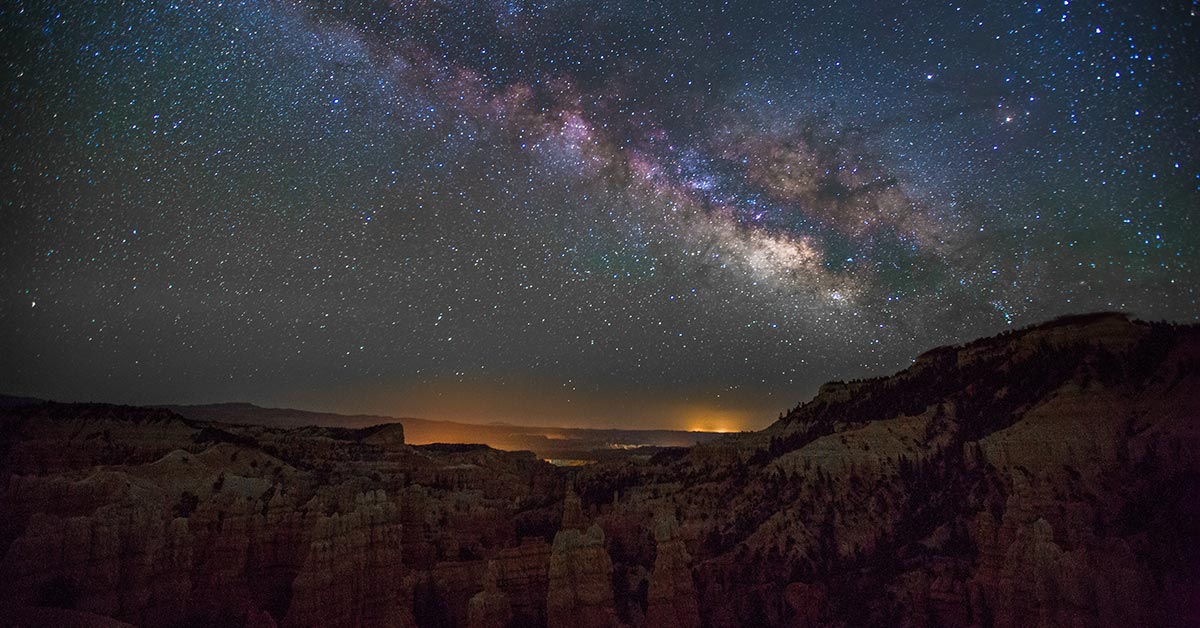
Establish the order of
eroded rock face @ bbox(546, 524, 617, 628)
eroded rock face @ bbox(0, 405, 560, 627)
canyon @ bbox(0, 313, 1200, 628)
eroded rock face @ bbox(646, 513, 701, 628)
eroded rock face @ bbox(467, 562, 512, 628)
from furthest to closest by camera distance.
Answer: eroded rock face @ bbox(646, 513, 701, 628) < eroded rock face @ bbox(546, 524, 617, 628) < eroded rock face @ bbox(467, 562, 512, 628) < canyon @ bbox(0, 313, 1200, 628) < eroded rock face @ bbox(0, 405, 560, 627)

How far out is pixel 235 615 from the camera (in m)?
35.8

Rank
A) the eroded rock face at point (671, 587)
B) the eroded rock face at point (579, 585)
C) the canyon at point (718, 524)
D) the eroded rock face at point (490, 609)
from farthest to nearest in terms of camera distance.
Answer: the eroded rock face at point (671, 587) < the eroded rock face at point (579, 585) < the eroded rock face at point (490, 609) < the canyon at point (718, 524)

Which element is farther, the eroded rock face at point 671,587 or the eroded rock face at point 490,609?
the eroded rock face at point 671,587

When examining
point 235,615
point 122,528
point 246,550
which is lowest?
point 235,615

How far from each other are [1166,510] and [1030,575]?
25.8 feet

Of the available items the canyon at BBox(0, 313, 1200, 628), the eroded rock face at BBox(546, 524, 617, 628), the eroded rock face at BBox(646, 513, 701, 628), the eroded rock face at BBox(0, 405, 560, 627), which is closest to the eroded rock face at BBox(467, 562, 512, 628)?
the canyon at BBox(0, 313, 1200, 628)

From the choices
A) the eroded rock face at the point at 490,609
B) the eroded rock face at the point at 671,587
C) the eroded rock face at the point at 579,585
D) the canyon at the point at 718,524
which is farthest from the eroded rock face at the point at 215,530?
the eroded rock face at the point at 671,587

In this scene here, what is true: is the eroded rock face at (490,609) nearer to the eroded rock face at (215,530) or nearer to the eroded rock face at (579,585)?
the eroded rock face at (579,585)

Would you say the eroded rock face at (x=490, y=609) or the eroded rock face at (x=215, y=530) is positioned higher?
the eroded rock face at (x=215, y=530)

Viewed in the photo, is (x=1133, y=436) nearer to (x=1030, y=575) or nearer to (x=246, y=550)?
(x=1030, y=575)

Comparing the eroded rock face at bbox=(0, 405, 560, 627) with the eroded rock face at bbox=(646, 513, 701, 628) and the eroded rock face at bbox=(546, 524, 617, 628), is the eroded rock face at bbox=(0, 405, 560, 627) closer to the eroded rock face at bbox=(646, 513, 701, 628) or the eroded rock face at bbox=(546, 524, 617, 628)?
the eroded rock face at bbox=(546, 524, 617, 628)

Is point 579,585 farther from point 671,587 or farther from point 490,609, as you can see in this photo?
point 671,587

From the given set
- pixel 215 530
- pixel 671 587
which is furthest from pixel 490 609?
pixel 215 530

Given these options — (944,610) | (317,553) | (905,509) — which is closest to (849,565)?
(905,509)
